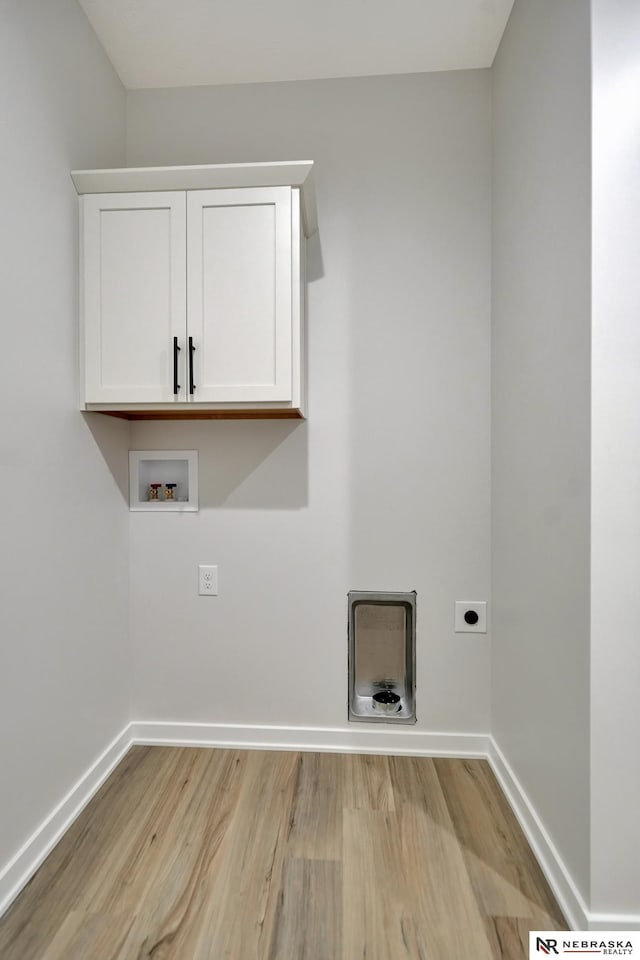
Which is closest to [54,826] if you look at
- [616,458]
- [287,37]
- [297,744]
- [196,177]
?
[297,744]

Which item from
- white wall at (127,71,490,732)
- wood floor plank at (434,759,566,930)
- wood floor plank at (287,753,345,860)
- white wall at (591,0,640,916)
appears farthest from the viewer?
white wall at (127,71,490,732)

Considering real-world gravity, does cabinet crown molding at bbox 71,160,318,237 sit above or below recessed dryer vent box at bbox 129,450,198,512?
above

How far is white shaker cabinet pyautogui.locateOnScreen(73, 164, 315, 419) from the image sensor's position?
65.4 inches

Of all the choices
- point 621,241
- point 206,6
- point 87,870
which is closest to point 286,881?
point 87,870

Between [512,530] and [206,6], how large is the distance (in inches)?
79.8

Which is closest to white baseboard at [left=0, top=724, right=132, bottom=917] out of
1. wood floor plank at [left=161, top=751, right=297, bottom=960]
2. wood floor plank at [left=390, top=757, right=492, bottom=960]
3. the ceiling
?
wood floor plank at [left=161, top=751, right=297, bottom=960]

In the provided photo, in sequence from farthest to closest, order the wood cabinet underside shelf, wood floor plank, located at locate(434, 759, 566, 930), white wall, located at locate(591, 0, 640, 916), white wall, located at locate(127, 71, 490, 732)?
white wall, located at locate(127, 71, 490, 732), the wood cabinet underside shelf, wood floor plank, located at locate(434, 759, 566, 930), white wall, located at locate(591, 0, 640, 916)

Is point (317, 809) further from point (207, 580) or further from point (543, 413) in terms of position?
point (543, 413)

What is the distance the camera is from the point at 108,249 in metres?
1.69

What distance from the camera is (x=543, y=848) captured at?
142cm

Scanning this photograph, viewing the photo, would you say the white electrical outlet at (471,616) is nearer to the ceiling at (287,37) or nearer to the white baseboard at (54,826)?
the white baseboard at (54,826)

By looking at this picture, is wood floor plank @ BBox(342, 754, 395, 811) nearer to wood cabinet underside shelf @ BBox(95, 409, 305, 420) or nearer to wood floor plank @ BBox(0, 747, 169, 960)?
wood floor plank @ BBox(0, 747, 169, 960)

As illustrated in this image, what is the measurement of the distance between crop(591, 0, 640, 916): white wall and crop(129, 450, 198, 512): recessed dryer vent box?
145 centimetres

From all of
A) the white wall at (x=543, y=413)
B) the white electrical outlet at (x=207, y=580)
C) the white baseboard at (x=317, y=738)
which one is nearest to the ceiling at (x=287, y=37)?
the white wall at (x=543, y=413)
